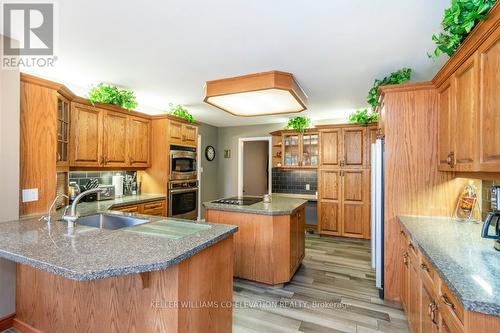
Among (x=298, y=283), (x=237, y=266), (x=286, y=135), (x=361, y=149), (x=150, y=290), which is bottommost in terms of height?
(x=298, y=283)

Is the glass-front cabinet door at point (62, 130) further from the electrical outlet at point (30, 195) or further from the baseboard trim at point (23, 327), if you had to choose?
the baseboard trim at point (23, 327)

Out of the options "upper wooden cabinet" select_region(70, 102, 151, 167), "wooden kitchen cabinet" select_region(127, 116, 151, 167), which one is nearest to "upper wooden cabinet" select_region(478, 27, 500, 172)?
"upper wooden cabinet" select_region(70, 102, 151, 167)

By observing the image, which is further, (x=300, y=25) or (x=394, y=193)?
(x=394, y=193)

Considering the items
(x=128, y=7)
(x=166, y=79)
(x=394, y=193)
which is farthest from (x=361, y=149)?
(x=128, y=7)

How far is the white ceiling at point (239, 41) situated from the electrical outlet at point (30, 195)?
1.37 m

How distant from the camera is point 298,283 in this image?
285 cm

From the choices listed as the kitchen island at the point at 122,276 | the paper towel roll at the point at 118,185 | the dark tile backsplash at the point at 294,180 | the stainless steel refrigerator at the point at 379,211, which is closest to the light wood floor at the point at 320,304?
the stainless steel refrigerator at the point at 379,211

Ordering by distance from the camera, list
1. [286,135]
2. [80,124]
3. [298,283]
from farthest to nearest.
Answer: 1. [286,135]
2. [80,124]
3. [298,283]

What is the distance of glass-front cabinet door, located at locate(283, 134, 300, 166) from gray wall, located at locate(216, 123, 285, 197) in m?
0.97

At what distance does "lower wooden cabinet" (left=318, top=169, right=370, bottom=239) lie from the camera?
4488 millimetres

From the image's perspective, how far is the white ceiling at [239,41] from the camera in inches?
66.7

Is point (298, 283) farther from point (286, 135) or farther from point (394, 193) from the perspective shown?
A: point (286, 135)

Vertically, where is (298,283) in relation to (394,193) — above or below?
below

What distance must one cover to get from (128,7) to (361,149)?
13.8ft
